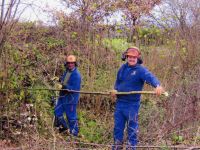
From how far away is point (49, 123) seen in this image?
797 centimetres

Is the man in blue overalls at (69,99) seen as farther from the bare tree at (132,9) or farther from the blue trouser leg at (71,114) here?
the bare tree at (132,9)

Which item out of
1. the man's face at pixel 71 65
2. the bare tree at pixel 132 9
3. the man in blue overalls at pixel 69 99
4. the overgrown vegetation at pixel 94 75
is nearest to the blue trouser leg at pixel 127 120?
the overgrown vegetation at pixel 94 75

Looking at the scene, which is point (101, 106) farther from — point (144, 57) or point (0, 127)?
point (0, 127)

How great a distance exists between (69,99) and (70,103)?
9 cm

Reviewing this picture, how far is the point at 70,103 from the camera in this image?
8.69m

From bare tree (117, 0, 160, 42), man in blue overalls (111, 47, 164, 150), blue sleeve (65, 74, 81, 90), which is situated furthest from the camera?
bare tree (117, 0, 160, 42)

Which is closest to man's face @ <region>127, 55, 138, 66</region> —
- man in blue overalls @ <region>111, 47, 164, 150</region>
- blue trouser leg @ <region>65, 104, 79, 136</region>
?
man in blue overalls @ <region>111, 47, 164, 150</region>

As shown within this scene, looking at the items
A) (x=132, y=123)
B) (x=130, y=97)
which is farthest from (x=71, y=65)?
(x=132, y=123)

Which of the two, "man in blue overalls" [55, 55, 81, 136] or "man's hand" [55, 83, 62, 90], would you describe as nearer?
"man's hand" [55, 83, 62, 90]

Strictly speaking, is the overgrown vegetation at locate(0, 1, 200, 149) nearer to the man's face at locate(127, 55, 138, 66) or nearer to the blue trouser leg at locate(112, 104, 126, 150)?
the blue trouser leg at locate(112, 104, 126, 150)

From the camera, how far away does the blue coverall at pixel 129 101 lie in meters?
7.13

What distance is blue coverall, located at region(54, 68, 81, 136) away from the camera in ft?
28.1

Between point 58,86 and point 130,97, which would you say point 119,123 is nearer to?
point 130,97

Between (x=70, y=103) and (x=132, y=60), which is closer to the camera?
(x=132, y=60)
